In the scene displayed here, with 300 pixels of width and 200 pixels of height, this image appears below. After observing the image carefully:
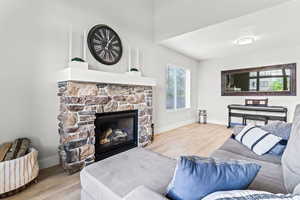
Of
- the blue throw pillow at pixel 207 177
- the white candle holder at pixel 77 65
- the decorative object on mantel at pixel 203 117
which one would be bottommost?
the decorative object on mantel at pixel 203 117

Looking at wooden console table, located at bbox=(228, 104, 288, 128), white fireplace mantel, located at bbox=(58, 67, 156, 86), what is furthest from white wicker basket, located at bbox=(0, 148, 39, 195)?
wooden console table, located at bbox=(228, 104, 288, 128)

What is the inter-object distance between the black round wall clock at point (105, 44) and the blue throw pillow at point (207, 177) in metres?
2.52

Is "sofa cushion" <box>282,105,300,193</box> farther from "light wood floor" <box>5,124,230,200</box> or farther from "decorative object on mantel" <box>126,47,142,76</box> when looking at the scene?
"decorative object on mantel" <box>126,47,142,76</box>

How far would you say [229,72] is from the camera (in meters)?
4.96

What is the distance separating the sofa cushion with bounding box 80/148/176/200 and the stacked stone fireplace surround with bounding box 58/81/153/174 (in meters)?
0.97

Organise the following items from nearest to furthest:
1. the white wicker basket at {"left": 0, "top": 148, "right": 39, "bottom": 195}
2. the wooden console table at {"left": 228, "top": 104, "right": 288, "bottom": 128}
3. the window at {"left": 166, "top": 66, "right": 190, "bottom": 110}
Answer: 1. the white wicker basket at {"left": 0, "top": 148, "right": 39, "bottom": 195}
2. the wooden console table at {"left": 228, "top": 104, "right": 288, "bottom": 128}
3. the window at {"left": 166, "top": 66, "right": 190, "bottom": 110}

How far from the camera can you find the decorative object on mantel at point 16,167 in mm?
1485

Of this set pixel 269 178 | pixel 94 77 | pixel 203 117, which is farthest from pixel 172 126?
pixel 269 178

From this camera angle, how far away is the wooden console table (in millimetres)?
3881

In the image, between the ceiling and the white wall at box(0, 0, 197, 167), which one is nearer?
the white wall at box(0, 0, 197, 167)

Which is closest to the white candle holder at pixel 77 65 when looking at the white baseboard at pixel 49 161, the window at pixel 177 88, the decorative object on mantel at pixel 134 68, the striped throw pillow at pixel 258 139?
the decorative object on mantel at pixel 134 68

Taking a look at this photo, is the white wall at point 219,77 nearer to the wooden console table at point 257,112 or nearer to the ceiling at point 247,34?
the ceiling at point 247,34

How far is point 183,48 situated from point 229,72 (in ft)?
6.51

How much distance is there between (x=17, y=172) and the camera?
60.9 inches
